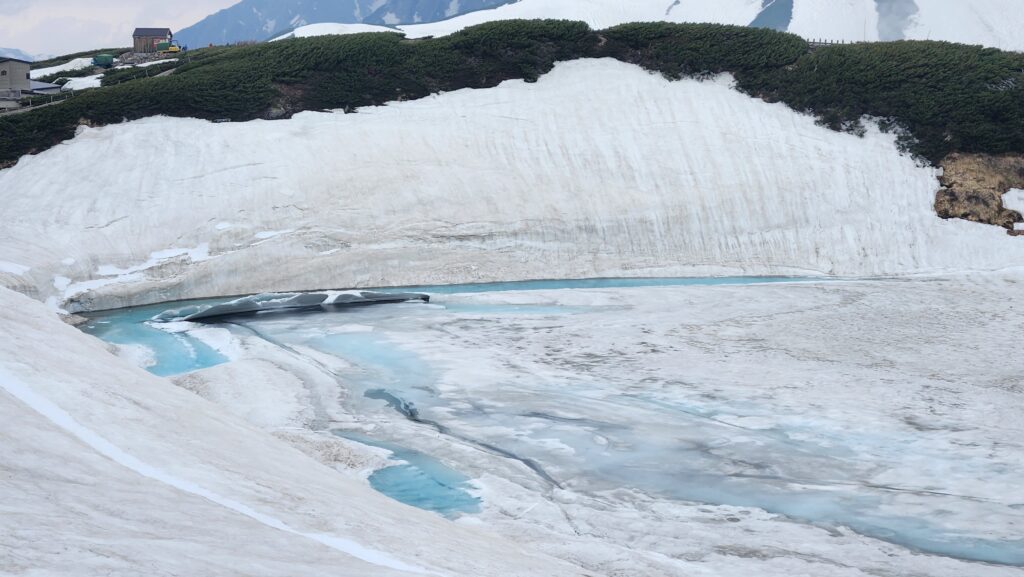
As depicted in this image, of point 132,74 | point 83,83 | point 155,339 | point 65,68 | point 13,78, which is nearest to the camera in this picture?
point 155,339

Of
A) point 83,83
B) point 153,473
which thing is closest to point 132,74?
point 83,83

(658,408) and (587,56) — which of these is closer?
(658,408)

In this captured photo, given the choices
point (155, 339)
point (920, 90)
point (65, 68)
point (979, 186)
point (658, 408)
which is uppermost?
point (65, 68)

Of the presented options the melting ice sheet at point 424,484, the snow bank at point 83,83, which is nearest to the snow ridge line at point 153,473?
the melting ice sheet at point 424,484

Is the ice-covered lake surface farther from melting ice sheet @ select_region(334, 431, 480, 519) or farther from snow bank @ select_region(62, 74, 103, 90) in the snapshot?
snow bank @ select_region(62, 74, 103, 90)

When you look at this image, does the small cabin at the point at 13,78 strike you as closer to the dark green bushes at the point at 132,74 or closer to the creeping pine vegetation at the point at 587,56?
the dark green bushes at the point at 132,74

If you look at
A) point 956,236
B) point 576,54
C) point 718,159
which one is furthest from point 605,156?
point 956,236

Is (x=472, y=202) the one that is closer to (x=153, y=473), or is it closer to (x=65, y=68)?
(x=153, y=473)

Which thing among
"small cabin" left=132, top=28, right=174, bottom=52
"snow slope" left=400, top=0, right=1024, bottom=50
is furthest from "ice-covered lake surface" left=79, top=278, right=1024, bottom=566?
"snow slope" left=400, top=0, right=1024, bottom=50
